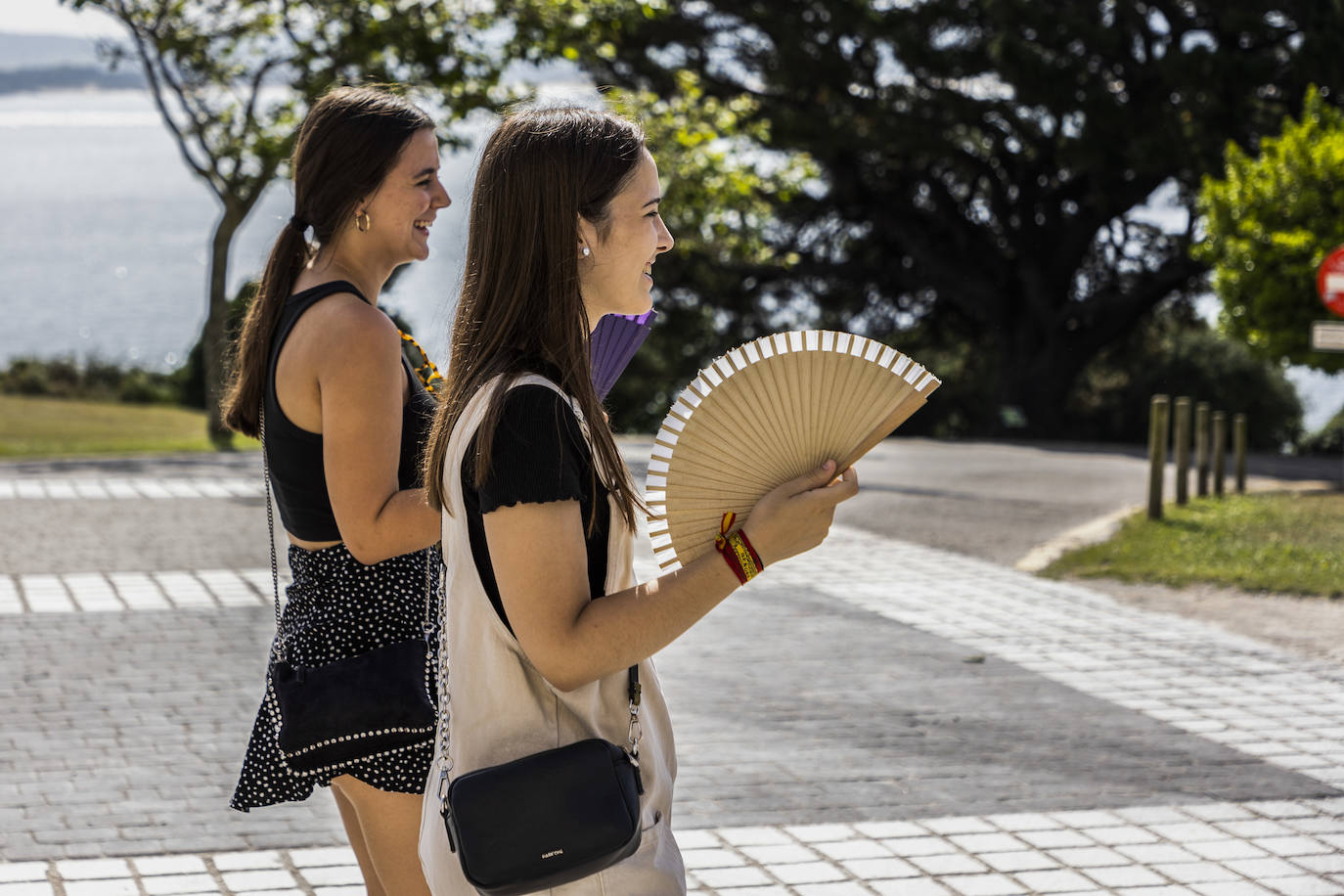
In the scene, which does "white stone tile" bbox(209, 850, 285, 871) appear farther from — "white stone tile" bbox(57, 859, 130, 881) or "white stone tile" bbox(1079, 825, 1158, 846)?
"white stone tile" bbox(1079, 825, 1158, 846)

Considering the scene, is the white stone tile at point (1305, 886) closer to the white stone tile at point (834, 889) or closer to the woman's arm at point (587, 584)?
the white stone tile at point (834, 889)

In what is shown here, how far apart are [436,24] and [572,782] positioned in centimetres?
2046

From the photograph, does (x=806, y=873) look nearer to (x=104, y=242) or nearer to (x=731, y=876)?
(x=731, y=876)

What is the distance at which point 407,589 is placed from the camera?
2662 millimetres

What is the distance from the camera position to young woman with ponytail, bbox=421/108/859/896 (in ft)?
6.23

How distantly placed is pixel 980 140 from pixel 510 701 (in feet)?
95.0

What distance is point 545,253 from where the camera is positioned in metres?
2.00

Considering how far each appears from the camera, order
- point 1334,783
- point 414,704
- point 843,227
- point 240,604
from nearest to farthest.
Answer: point 414,704, point 1334,783, point 240,604, point 843,227

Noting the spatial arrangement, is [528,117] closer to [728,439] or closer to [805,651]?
[728,439]

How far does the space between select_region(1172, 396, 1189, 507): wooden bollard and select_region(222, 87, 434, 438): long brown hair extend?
11.5 m

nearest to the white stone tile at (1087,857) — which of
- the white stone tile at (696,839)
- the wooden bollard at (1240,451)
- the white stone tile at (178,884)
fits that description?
the white stone tile at (696,839)

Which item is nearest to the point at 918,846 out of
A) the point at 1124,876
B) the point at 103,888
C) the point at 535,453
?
the point at 1124,876

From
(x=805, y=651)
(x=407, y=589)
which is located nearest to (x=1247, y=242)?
(x=805, y=651)

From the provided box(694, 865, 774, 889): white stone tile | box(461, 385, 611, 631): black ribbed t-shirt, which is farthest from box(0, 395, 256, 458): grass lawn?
box(461, 385, 611, 631): black ribbed t-shirt
